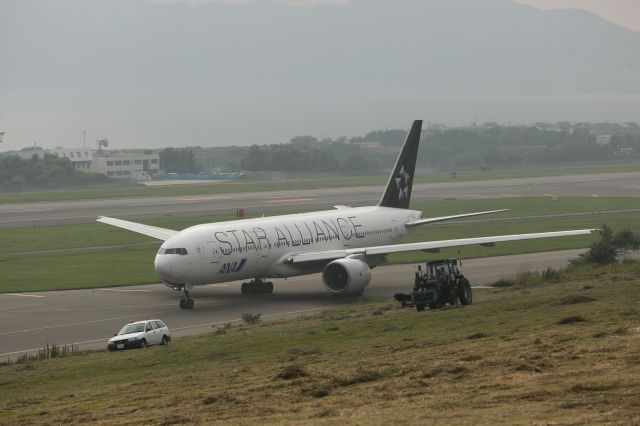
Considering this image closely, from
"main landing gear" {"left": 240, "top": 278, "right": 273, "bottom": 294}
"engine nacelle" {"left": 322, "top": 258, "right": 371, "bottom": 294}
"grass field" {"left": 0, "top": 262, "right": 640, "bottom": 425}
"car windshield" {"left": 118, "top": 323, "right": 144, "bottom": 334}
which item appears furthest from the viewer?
"main landing gear" {"left": 240, "top": 278, "right": 273, "bottom": 294}

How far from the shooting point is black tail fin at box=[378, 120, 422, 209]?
2901 inches

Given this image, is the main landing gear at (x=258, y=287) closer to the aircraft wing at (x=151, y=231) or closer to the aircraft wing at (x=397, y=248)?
the aircraft wing at (x=397, y=248)

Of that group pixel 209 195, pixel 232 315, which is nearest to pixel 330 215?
pixel 232 315

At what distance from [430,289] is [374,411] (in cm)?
2240

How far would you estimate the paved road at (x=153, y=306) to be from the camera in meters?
50.6

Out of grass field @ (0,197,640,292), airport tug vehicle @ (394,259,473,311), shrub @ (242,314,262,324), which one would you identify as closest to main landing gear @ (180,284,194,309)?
shrub @ (242,314,262,324)

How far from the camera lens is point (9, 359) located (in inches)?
1719

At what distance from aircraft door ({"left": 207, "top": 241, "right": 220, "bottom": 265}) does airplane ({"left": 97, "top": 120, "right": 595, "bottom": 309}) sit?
0.05 meters

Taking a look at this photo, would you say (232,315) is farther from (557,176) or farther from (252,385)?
(557,176)

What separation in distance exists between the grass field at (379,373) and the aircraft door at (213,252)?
36.2 ft

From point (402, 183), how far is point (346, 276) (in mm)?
16773

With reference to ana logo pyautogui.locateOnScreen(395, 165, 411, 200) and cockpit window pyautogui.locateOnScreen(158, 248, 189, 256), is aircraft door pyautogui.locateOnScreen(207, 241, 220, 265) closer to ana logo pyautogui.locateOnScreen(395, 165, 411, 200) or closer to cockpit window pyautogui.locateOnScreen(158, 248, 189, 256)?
cockpit window pyautogui.locateOnScreen(158, 248, 189, 256)

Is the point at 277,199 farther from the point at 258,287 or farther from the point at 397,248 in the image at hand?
the point at 397,248

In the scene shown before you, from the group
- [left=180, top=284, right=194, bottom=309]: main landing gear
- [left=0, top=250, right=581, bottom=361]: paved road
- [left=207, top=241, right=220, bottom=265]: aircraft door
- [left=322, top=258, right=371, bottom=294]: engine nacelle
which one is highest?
[left=207, top=241, right=220, bottom=265]: aircraft door
